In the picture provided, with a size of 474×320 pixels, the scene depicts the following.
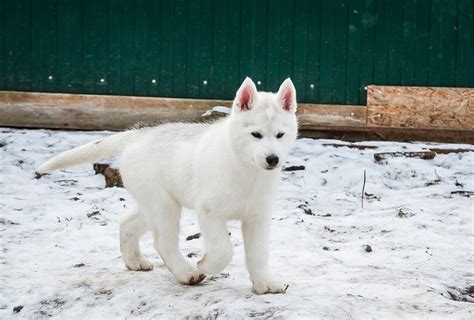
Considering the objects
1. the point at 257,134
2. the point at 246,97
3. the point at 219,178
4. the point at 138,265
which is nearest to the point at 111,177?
the point at 138,265

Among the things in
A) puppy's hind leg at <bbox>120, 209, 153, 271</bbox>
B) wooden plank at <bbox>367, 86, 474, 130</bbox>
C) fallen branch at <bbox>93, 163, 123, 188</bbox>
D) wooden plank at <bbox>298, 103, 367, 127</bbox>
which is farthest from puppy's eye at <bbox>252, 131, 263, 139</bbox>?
wooden plank at <bbox>367, 86, 474, 130</bbox>

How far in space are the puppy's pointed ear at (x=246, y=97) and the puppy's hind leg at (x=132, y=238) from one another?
1.19 metres

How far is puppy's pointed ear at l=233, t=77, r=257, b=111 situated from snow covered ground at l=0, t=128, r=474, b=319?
118 cm

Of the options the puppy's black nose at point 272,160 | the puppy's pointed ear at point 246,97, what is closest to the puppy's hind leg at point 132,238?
the puppy's pointed ear at point 246,97

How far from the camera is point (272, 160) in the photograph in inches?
184

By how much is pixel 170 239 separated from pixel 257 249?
2.06ft

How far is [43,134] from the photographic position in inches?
438

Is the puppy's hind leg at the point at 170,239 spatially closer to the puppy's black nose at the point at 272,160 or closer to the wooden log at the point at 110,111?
the puppy's black nose at the point at 272,160

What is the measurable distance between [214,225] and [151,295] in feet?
2.01

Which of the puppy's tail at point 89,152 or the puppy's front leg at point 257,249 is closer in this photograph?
the puppy's front leg at point 257,249

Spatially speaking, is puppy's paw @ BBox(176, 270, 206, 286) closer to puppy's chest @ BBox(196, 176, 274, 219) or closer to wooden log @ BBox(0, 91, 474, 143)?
puppy's chest @ BBox(196, 176, 274, 219)

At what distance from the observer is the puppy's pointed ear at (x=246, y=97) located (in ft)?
16.3

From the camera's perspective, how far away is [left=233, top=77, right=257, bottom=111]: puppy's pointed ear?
498 cm

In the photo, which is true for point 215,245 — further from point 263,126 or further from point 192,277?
point 263,126
